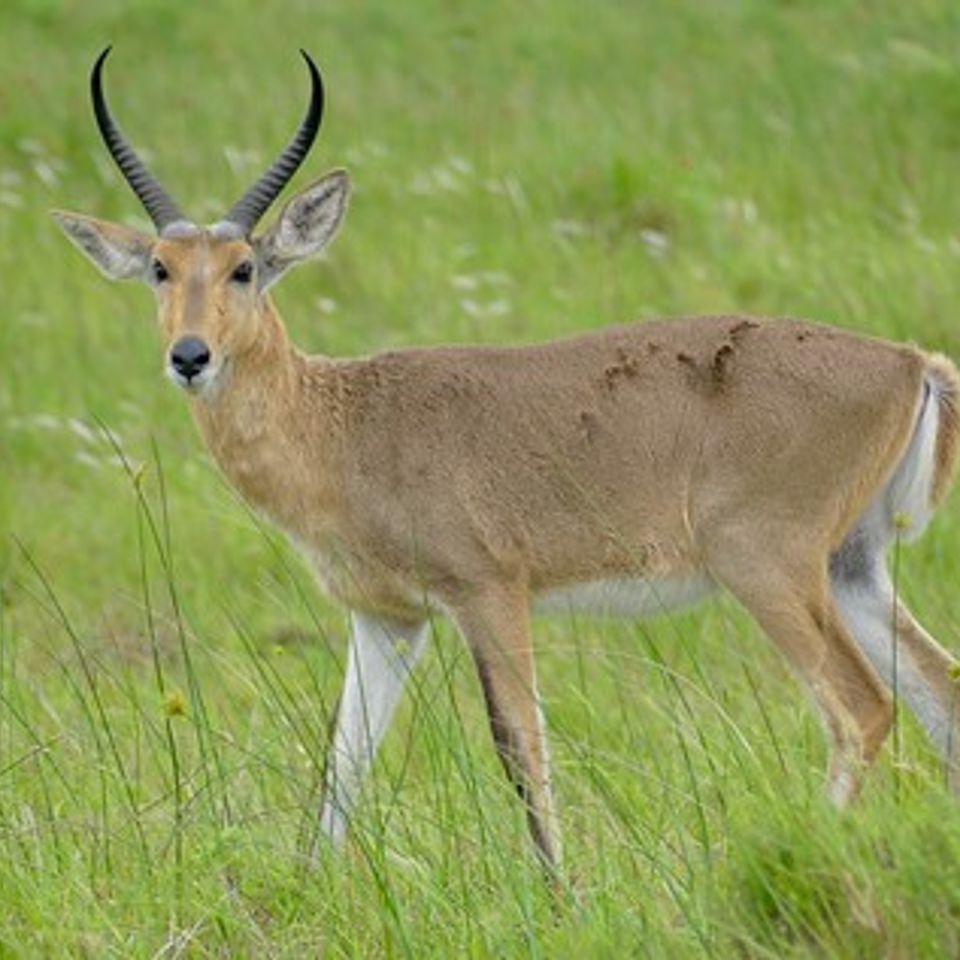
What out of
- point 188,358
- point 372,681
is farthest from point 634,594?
point 188,358

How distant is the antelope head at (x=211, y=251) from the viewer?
8.07 metres

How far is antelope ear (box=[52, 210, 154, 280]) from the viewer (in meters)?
8.46

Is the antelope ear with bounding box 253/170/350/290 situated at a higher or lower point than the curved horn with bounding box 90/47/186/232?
lower

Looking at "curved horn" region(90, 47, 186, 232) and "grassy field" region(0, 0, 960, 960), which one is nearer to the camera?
"grassy field" region(0, 0, 960, 960)

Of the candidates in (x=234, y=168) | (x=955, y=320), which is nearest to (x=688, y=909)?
(x=955, y=320)

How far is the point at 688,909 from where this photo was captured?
5492 millimetres

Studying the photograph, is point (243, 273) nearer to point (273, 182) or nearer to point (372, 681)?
point (273, 182)

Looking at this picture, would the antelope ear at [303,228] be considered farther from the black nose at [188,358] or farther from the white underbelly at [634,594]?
the white underbelly at [634,594]

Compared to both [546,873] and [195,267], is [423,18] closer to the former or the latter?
[195,267]

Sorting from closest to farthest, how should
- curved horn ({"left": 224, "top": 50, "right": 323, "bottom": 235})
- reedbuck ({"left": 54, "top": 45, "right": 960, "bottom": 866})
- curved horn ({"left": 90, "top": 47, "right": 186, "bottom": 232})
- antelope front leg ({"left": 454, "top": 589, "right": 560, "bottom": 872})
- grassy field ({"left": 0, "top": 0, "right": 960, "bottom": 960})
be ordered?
grassy field ({"left": 0, "top": 0, "right": 960, "bottom": 960})
antelope front leg ({"left": 454, "top": 589, "right": 560, "bottom": 872})
reedbuck ({"left": 54, "top": 45, "right": 960, "bottom": 866})
curved horn ({"left": 224, "top": 50, "right": 323, "bottom": 235})
curved horn ({"left": 90, "top": 47, "right": 186, "bottom": 232})

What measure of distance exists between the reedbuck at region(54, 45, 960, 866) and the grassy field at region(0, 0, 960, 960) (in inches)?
9.2

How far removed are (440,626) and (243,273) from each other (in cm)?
167

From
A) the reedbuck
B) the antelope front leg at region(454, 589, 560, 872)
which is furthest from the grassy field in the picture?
the reedbuck

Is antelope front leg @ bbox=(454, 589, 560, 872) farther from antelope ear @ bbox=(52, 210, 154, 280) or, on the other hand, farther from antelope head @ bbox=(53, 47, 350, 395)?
antelope ear @ bbox=(52, 210, 154, 280)
